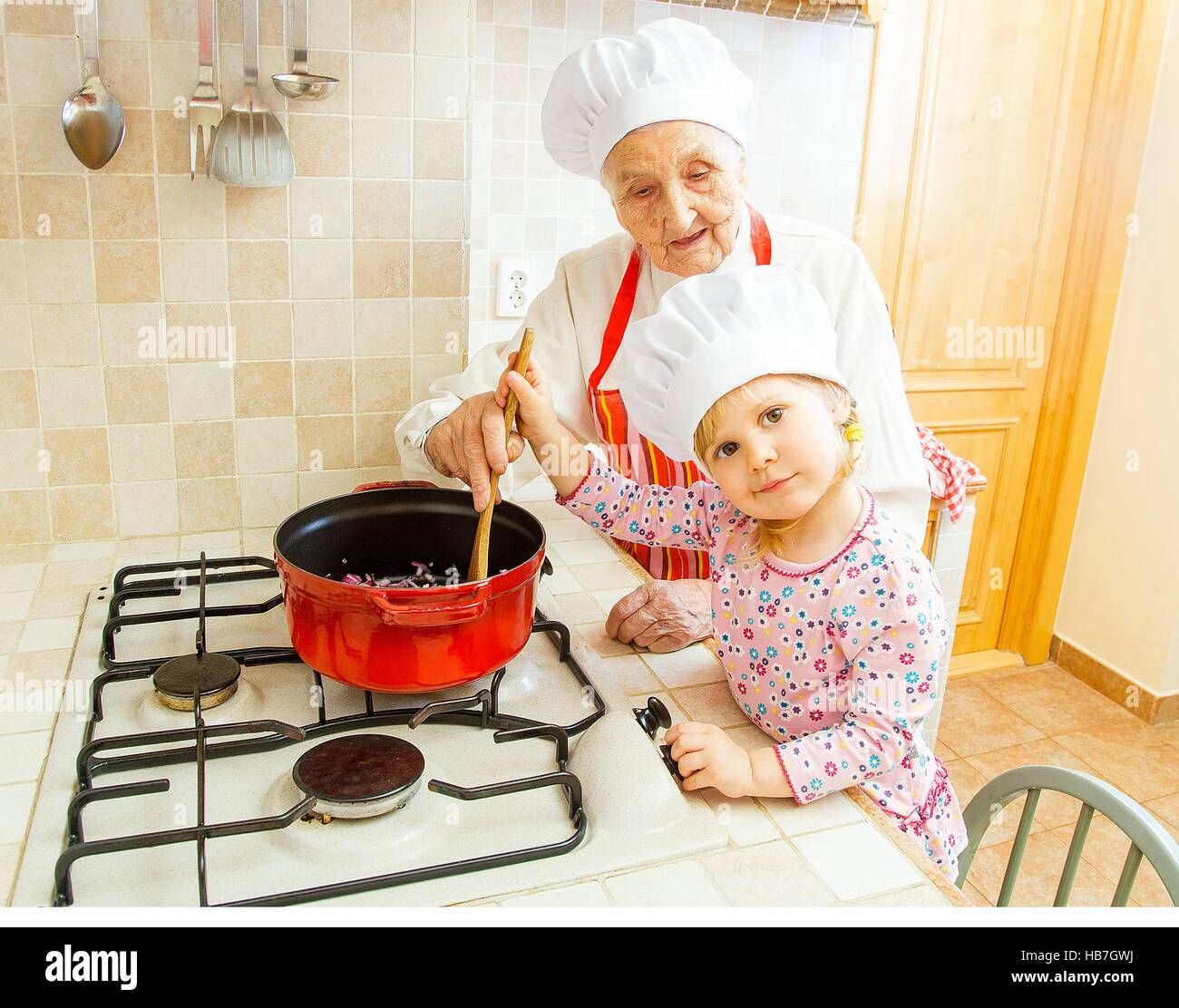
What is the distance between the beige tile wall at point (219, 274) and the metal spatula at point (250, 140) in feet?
0.09

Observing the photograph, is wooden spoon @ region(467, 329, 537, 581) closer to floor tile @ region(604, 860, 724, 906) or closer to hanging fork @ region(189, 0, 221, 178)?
floor tile @ region(604, 860, 724, 906)

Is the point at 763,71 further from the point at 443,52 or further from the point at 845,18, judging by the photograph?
the point at 443,52

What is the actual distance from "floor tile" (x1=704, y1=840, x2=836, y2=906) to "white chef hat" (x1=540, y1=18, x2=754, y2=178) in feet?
2.83

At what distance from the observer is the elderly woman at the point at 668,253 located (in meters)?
1.16

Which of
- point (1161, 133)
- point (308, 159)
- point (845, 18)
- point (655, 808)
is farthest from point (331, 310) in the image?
point (1161, 133)

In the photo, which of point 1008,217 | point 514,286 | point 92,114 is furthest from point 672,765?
point 1008,217

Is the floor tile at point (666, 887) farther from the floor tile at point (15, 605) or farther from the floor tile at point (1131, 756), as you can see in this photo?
the floor tile at point (1131, 756)

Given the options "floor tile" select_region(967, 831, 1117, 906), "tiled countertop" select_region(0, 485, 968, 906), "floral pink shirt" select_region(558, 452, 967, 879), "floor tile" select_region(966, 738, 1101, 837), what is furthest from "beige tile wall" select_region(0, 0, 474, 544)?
"floor tile" select_region(966, 738, 1101, 837)

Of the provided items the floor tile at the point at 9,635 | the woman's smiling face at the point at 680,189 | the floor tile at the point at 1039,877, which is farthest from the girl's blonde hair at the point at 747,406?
the floor tile at the point at 1039,877

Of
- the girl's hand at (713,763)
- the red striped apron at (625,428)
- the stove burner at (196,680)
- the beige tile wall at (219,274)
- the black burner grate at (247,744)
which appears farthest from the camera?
the red striped apron at (625,428)

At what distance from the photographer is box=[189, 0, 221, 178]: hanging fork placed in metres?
1.26

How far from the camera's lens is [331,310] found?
4.80 ft

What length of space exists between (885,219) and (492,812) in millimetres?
2144

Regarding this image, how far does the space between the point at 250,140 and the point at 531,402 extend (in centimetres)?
60
